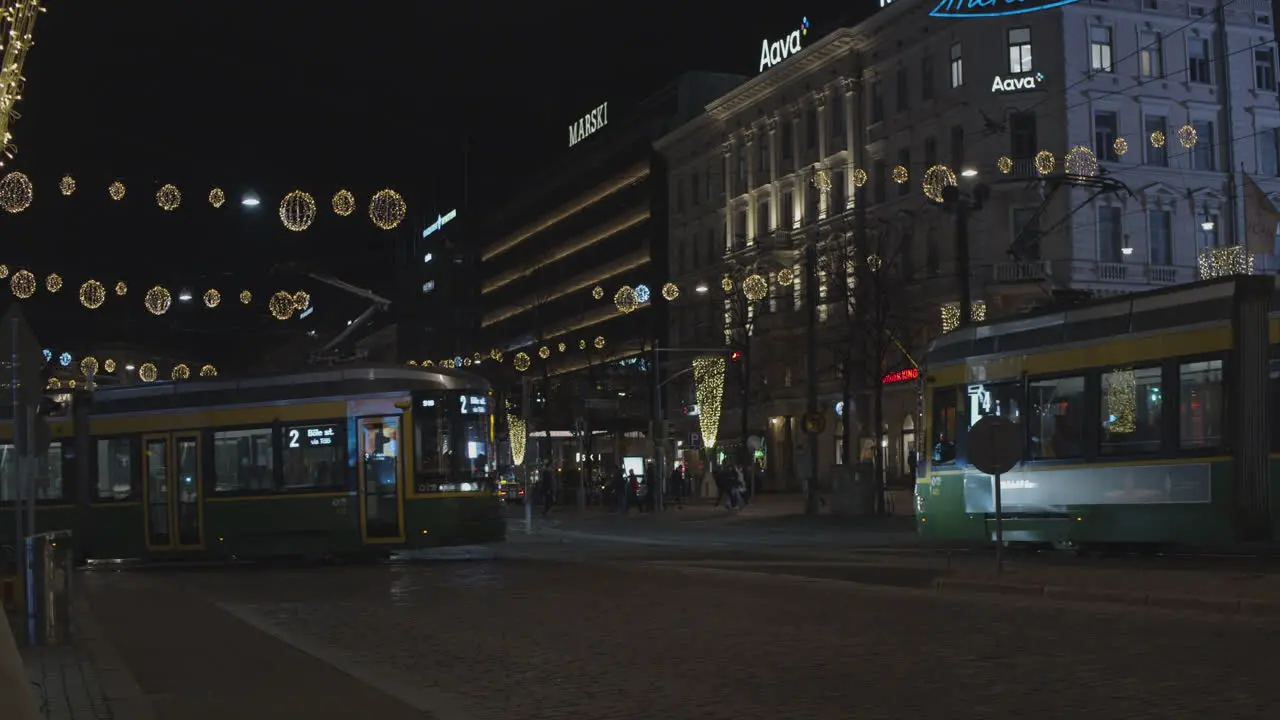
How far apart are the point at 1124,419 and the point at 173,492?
15.8 meters

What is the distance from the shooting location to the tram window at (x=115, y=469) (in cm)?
2869

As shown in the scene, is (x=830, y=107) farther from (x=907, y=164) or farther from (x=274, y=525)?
(x=274, y=525)

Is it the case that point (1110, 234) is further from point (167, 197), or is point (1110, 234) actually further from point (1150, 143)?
point (167, 197)

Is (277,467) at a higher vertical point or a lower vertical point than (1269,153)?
lower

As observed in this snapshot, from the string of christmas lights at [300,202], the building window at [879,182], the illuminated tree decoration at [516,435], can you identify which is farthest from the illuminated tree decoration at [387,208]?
the illuminated tree decoration at [516,435]

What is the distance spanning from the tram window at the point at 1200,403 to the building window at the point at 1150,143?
1742 inches

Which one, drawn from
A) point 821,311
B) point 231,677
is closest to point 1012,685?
point 231,677

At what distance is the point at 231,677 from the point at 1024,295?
52455 millimetres

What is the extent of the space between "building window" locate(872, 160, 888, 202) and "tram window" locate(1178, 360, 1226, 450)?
162ft

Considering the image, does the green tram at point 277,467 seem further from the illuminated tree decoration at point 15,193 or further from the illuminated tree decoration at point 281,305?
the illuminated tree decoration at point 281,305

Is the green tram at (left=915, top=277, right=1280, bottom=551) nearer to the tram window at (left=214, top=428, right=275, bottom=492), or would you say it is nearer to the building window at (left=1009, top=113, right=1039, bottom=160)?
the tram window at (left=214, top=428, right=275, bottom=492)

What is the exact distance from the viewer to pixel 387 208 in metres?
29.0

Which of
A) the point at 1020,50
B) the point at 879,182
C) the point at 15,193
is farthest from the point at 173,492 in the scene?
the point at 879,182

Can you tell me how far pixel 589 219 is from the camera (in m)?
108
